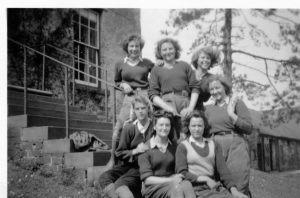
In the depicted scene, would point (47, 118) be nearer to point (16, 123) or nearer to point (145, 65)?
point (16, 123)

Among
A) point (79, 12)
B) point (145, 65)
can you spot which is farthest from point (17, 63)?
point (145, 65)

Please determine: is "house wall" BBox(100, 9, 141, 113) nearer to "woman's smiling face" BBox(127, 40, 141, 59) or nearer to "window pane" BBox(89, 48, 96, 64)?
"window pane" BBox(89, 48, 96, 64)

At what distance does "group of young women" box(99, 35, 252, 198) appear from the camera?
307cm

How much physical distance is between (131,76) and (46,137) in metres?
1.43

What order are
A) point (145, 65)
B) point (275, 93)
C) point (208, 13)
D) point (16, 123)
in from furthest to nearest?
point (275, 93) → point (208, 13) → point (16, 123) → point (145, 65)

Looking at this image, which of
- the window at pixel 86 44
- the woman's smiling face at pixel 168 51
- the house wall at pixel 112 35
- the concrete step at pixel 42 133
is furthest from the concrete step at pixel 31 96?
the woman's smiling face at pixel 168 51

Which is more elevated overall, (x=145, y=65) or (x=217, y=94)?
(x=145, y=65)

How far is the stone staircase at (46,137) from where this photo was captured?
417 centimetres

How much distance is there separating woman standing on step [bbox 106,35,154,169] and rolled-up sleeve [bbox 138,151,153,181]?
1.91 ft

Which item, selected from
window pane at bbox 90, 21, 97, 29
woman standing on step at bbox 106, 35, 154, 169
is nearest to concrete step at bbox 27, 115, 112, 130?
woman standing on step at bbox 106, 35, 154, 169

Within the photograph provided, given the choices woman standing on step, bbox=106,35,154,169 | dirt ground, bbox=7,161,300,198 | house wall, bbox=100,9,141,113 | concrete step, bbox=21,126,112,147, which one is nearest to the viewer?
woman standing on step, bbox=106,35,154,169

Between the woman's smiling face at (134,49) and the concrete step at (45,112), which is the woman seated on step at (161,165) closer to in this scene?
the woman's smiling face at (134,49)
